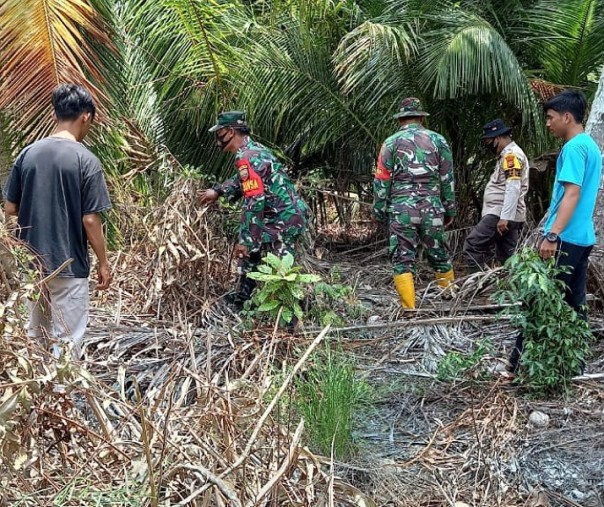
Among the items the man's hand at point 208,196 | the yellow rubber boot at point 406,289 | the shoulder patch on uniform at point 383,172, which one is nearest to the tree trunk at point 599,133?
the yellow rubber boot at point 406,289

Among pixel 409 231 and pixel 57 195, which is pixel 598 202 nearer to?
pixel 409 231

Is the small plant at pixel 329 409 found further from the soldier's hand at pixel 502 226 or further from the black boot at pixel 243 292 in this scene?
the soldier's hand at pixel 502 226

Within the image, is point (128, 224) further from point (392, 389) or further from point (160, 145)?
point (392, 389)

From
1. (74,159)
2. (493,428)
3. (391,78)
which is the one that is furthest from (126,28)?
(493,428)

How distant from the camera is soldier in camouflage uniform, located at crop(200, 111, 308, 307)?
498cm

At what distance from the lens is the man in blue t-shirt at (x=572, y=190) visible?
12.6ft

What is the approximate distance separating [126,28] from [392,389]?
444 cm

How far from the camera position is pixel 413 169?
17.9ft

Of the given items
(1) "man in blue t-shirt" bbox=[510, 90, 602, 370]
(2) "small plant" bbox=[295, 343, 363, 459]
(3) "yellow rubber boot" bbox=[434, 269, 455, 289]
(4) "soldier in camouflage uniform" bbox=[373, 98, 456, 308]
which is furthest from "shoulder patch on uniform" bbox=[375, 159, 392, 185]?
(2) "small plant" bbox=[295, 343, 363, 459]

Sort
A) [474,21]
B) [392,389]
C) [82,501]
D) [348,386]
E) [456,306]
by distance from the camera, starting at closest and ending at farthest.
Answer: [82,501], [348,386], [392,389], [456,306], [474,21]

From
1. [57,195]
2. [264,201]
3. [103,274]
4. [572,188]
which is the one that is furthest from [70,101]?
[572,188]

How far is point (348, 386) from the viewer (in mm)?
3453

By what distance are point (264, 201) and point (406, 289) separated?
123 cm

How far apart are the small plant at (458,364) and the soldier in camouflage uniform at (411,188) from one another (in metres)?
1.26
